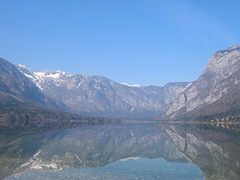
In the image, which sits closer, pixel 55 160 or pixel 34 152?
pixel 55 160

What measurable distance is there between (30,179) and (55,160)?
22328 mm

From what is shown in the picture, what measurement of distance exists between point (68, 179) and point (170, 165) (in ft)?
93.3

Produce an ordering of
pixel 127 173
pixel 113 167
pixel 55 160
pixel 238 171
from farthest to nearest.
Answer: pixel 55 160
pixel 113 167
pixel 127 173
pixel 238 171

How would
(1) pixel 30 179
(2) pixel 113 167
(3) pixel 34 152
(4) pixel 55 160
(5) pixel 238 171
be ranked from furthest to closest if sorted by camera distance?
(3) pixel 34 152
(4) pixel 55 160
(2) pixel 113 167
(5) pixel 238 171
(1) pixel 30 179

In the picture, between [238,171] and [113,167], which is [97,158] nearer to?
[113,167]

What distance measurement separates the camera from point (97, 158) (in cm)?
8012

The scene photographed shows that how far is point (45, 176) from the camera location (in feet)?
174

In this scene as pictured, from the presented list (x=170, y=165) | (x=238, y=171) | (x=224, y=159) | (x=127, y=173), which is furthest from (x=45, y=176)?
(x=224, y=159)

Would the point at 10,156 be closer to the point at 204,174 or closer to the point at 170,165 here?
the point at 170,165

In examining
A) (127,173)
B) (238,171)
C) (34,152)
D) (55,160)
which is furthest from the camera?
(34,152)

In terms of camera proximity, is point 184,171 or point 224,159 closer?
point 184,171

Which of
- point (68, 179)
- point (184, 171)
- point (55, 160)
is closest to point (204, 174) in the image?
point (184, 171)

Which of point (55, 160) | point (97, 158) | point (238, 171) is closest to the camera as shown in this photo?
point (238, 171)

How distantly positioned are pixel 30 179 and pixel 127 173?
62.5 ft
